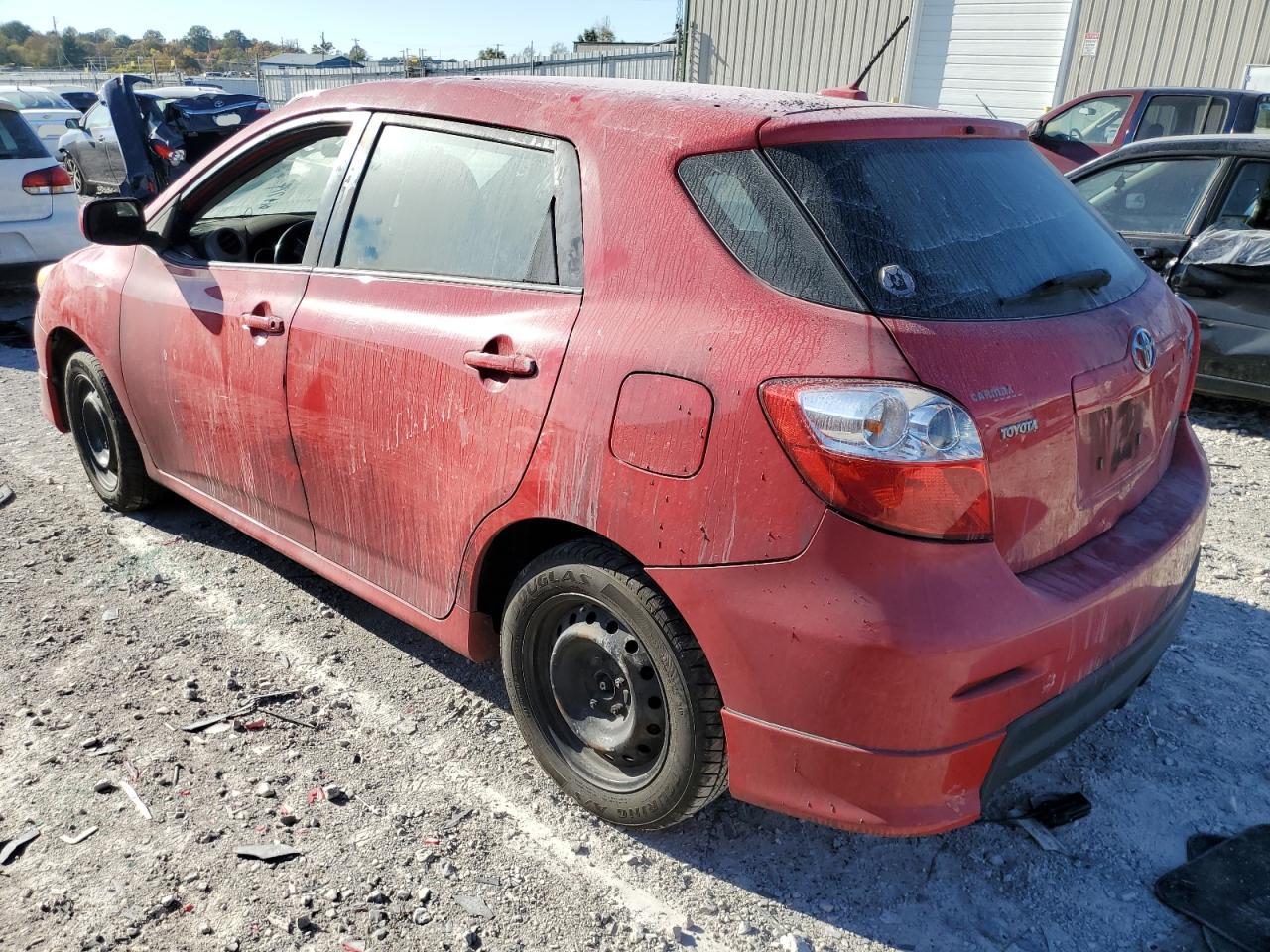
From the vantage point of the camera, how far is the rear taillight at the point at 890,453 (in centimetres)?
191

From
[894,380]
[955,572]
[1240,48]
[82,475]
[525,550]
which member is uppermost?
[1240,48]

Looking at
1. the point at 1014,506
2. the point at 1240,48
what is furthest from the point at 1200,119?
the point at 1014,506

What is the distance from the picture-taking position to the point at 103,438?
438cm

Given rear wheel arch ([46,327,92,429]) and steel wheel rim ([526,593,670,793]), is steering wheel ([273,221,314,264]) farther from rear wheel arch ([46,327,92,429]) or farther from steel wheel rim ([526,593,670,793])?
steel wheel rim ([526,593,670,793])

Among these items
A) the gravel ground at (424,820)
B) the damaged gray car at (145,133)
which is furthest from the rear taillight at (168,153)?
the gravel ground at (424,820)

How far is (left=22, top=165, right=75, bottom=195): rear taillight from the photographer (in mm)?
7878

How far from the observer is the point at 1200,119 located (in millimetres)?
9867

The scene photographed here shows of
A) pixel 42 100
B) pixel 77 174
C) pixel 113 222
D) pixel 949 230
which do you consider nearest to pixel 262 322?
pixel 113 222

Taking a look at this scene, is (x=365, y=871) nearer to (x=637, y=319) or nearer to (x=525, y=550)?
(x=525, y=550)

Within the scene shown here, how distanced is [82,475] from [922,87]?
61.5ft

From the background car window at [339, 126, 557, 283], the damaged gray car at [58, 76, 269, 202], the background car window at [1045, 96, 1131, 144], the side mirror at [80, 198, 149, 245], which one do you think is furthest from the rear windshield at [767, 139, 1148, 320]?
the damaged gray car at [58, 76, 269, 202]

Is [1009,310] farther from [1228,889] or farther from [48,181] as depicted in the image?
[48,181]

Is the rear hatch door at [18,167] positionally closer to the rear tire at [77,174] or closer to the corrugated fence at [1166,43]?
the rear tire at [77,174]

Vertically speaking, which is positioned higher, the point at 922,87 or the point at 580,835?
the point at 922,87
